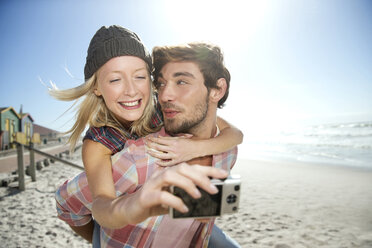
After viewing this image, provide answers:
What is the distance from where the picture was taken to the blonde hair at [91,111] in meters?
2.46

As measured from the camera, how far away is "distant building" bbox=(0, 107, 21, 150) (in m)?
22.7

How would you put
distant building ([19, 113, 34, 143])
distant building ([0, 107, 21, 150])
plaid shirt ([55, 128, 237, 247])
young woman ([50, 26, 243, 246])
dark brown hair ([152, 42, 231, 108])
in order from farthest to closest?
distant building ([19, 113, 34, 143])
distant building ([0, 107, 21, 150])
dark brown hair ([152, 42, 231, 108])
young woman ([50, 26, 243, 246])
plaid shirt ([55, 128, 237, 247])

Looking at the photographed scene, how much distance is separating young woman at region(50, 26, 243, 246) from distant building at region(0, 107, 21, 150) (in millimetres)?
24925

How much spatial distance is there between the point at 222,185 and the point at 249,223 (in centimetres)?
554

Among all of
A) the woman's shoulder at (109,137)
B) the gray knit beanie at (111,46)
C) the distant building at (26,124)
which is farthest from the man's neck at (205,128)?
the distant building at (26,124)

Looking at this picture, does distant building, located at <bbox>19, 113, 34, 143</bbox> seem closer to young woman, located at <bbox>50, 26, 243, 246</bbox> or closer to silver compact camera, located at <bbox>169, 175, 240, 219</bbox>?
young woman, located at <bbox>50, 26, 243, 246</bbox>

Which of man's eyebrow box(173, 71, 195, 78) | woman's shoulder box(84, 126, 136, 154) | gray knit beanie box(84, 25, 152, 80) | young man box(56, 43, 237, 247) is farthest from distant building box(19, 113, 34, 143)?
man's eyebrow box(173, 71, 195, 78)

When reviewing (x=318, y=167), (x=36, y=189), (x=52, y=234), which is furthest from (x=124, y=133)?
(x=318, y=167)

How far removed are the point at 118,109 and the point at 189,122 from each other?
0.70 m

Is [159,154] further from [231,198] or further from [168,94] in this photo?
[231,198]

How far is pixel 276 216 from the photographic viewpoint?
6.32 meters

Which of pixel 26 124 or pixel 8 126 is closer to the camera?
pixel 8 126

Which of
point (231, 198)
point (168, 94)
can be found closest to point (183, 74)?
point (168, 94)

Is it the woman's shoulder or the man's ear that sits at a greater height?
the man's ear
